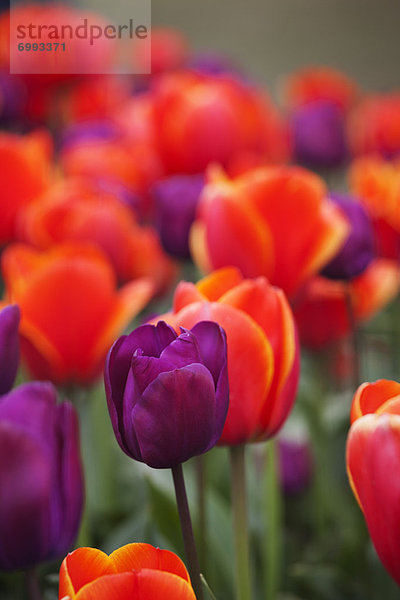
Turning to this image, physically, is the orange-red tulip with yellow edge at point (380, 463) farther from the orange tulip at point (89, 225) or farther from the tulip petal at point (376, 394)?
the orange tulip at point (89, 225)

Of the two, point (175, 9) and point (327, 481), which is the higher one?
point (175, 9)

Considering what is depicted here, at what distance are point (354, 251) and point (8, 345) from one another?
17 cm

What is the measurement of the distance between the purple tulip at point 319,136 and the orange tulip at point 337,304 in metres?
0.25

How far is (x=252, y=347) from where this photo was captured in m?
0.23

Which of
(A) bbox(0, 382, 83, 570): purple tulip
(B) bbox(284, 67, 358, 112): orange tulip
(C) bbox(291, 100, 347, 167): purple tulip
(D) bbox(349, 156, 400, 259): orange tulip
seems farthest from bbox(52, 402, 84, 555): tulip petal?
(B) bbox(284, 67, 358, 112): orange tulip

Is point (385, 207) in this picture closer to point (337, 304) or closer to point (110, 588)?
point (337, 304)

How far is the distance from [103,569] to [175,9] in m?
2.67

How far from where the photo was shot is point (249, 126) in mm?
599

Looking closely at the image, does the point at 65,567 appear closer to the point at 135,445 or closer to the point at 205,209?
the point at 135,445

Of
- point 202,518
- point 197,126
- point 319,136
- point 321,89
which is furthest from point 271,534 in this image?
point 321,89

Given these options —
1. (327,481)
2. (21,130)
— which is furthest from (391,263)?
(21,130)

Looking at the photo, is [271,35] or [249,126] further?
[271,35]

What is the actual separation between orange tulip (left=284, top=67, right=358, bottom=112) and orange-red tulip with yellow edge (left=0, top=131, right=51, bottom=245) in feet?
1.36

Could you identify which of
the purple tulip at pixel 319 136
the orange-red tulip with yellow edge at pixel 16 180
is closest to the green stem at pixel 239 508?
the orange-red tulip with yellow edge at pixel 16 180
